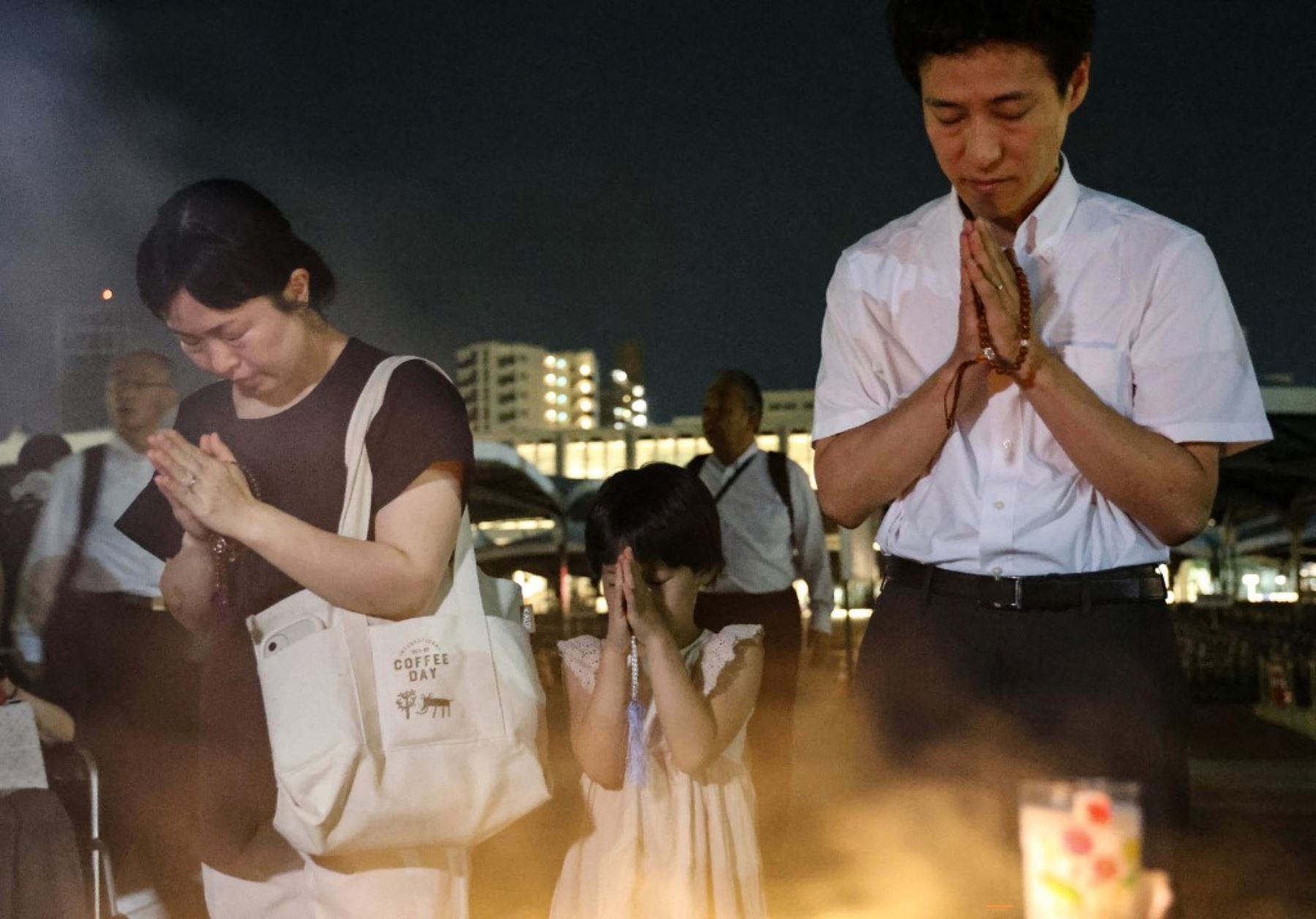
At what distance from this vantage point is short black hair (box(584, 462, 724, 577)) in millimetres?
3307

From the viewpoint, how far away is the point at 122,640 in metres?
A: 3.29

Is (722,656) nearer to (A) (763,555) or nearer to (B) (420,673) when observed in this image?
(B) (420,673)

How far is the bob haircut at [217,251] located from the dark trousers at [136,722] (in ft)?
2.64

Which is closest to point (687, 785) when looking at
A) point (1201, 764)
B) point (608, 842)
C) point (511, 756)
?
point (608, 842)

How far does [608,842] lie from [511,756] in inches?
32.0

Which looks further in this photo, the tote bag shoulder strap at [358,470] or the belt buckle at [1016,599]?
the tote bag shoulder strap at [358,470]

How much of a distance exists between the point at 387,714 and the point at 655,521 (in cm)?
109

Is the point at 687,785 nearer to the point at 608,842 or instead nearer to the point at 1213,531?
the point at 608,842

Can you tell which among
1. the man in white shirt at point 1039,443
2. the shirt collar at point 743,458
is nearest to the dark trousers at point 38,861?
the man in white shirt at point 1039,443

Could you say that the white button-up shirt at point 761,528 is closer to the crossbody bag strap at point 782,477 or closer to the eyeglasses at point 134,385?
the crossbody bag strap at point 782,477

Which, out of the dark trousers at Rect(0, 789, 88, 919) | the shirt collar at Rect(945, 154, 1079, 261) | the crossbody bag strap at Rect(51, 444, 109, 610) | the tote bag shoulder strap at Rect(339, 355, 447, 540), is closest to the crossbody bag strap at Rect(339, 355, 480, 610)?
the tote bag shoulder strap at Rect(339, 355, 447, 540)

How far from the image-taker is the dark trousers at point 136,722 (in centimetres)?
301

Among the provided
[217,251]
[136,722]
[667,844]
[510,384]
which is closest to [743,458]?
[510,384]

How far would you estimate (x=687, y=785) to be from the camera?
3199mm
